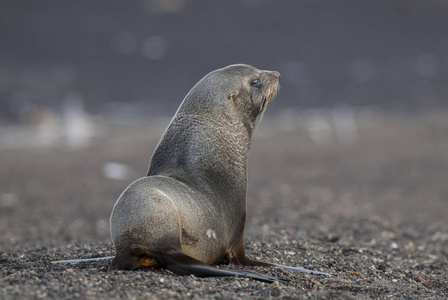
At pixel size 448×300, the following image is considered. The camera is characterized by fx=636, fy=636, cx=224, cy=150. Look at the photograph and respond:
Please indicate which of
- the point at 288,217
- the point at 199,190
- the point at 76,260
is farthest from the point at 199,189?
the point at 288,217

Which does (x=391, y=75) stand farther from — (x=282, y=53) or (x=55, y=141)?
(x=55, y=141)

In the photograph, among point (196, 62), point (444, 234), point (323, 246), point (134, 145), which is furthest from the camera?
point (196, 62)

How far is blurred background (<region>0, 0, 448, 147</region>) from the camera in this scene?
42.0 metres

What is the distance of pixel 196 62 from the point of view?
47.8 m

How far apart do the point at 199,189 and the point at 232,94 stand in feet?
3.75

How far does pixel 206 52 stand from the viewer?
48562 mm

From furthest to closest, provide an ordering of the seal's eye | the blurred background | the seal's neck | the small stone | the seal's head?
the blurred background → the seal's eye → the seal's head → the seal's neck → the small stone

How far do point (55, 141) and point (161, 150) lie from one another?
2219 cm

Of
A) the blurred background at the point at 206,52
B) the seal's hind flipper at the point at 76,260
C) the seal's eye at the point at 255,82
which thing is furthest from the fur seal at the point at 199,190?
the blurred background at the point at 206,52

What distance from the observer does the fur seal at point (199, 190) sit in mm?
5059

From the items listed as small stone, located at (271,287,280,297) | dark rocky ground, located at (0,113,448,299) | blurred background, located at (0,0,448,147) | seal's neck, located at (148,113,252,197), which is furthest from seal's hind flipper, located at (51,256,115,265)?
blurred background, located at (0,0,448,147)

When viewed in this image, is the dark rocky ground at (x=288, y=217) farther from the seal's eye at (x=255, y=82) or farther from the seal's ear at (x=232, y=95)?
the seal's eye at (x=255, y=82)

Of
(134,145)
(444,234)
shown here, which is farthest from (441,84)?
(444,234)

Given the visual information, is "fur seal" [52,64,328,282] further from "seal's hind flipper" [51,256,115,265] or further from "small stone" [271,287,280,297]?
"seal's hind flipper" [51,256,115,265]
